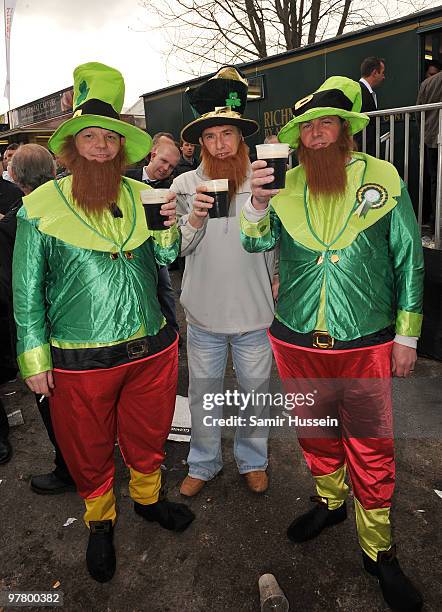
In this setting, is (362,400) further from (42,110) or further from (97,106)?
(42,110)

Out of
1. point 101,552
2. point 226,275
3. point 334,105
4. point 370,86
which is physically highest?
point 370,86

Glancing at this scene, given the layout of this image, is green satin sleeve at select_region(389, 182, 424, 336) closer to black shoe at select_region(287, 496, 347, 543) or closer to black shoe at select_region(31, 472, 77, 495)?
black shoe at select_region(287, 496, 347, 543)

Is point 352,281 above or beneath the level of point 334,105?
beneath

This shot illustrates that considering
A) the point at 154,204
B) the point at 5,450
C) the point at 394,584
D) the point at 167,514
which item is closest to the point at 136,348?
the point at 154,204

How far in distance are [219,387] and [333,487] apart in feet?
2.97

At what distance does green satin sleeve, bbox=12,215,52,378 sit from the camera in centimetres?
222

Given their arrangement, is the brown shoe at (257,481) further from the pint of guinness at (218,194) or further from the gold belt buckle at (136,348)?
the pint of guinness at (218,194)

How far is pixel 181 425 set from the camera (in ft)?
12.7

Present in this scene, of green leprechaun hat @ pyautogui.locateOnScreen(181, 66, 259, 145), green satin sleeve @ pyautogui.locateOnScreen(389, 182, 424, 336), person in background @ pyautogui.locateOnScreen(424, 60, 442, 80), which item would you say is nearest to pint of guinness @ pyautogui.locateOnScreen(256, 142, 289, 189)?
green satin sleeve @ pyautogui.locateOnScreen(389, 182, 424, 336)

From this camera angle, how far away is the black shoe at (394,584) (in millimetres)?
2133

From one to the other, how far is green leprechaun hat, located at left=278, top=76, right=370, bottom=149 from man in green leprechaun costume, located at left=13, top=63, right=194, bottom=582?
730mm

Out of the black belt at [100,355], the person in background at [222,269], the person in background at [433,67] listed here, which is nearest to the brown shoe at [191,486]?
the person in background at [222,269]

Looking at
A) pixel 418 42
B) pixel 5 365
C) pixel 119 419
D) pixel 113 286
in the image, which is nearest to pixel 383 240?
pixel 113 286

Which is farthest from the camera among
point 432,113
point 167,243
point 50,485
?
point 432,113
